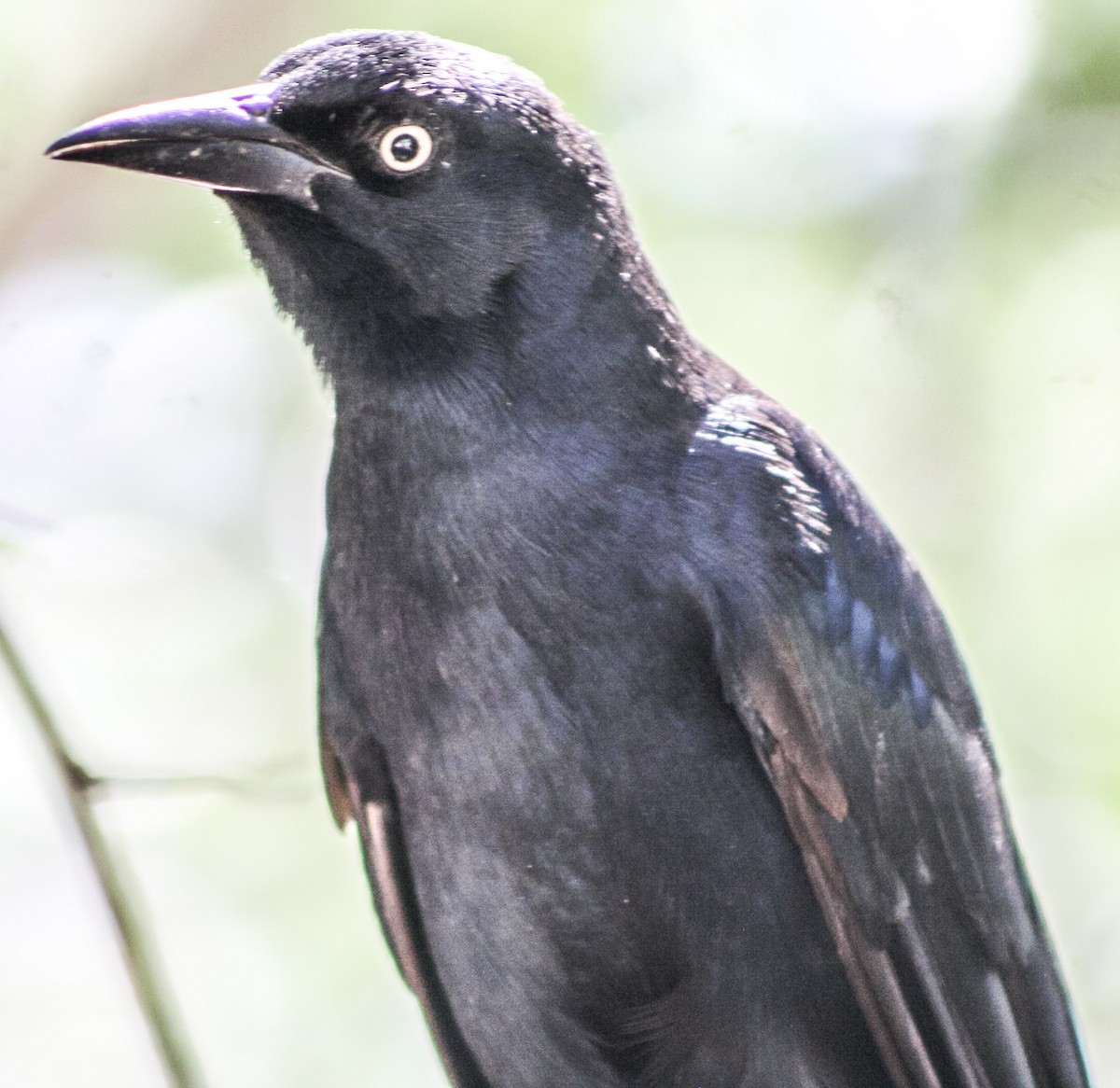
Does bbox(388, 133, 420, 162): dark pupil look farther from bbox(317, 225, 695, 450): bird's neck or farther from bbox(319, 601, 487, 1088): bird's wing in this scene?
bbox(319, 601, 487, 1088): bird's wing

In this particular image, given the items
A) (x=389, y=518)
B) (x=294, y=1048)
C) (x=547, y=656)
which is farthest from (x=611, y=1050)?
(x=294, y=1048)

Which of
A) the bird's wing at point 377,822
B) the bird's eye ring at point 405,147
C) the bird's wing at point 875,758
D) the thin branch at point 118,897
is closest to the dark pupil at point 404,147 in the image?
the bird's eye ring at point 405,147

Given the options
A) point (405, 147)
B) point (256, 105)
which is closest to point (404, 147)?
point (405, 147)

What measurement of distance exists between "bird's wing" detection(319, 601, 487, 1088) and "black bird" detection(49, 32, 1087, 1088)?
14mm

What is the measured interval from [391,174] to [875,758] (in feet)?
4.70

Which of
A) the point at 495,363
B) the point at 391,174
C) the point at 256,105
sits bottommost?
the point at 495,363

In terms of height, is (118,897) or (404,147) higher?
(404,147)

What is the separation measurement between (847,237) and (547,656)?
2612 millimetres

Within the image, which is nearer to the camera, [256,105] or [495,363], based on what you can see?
[256,105]

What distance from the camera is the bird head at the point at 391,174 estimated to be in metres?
2.91

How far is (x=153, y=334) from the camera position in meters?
Result: 4.77

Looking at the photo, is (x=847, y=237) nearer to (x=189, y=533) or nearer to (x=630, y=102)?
(x=630, y=102)

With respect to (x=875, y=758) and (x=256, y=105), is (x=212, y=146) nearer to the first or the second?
(x=256, y=105)

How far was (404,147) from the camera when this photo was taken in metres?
3.01
